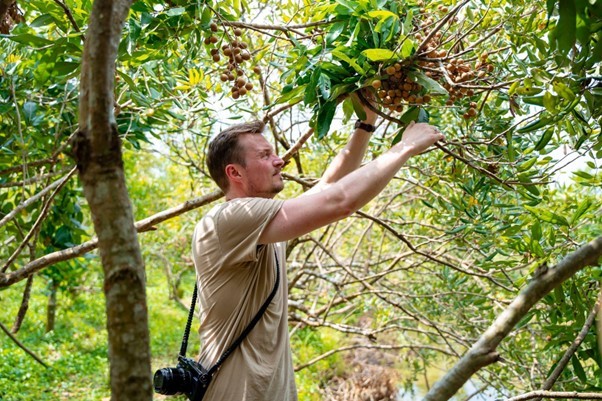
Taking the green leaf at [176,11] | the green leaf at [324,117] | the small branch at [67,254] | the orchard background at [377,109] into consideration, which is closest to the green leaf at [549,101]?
the orchard background at [377,109]

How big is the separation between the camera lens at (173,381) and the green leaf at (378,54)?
110 centimetres

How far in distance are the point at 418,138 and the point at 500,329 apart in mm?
979

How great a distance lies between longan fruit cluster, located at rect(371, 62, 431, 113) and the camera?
1902 millimetres

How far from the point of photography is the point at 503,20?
2.26 metres

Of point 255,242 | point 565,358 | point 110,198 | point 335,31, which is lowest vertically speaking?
point 565,358

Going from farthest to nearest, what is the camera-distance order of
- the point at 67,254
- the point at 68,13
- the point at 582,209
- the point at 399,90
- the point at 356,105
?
the point at 67,254 → the point at 582,209 → the point at 68,13 → the point at 356,105 → the point at 399,90

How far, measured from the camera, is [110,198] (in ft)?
3.36

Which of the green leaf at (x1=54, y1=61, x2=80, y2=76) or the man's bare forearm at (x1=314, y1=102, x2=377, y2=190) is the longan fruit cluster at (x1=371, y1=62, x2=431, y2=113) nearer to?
the man's bare forearm at (x1=314, y1=102, x2=377, y2=190)

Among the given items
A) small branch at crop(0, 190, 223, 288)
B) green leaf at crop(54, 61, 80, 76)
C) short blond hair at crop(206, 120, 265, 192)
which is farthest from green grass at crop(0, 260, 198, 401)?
green leaf at crop(54, 61, 80, 76)

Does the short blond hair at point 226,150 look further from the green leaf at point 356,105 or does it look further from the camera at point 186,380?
the camera at point 186,380

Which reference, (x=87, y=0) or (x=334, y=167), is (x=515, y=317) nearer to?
(x=334, y=167)

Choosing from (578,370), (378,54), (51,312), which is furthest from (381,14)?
(51,312)

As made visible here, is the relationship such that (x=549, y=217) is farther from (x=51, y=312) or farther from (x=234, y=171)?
(x=51, y=312)

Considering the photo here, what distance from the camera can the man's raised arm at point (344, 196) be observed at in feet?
6.04
